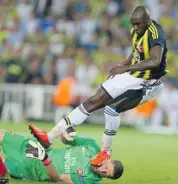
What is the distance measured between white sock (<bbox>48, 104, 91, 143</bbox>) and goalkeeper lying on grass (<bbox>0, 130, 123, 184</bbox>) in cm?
89

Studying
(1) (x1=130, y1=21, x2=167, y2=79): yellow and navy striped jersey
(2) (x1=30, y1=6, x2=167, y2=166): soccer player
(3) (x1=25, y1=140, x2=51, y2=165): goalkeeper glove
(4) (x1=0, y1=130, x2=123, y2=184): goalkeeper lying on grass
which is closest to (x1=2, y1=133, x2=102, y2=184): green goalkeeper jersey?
(4) (x1=0, y1=130, x2=123, y2=184): goalkeeper lying on grass

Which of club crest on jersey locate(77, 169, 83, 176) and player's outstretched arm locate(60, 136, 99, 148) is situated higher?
player's outstretched arm locate(60, 136, 99, 148)

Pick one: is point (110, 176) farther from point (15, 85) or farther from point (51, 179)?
point (15, 85)

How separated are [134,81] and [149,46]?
1.71 ft

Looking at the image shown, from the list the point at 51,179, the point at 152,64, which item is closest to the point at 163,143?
the point at 152,64

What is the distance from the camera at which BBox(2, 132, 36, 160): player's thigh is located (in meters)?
8.38

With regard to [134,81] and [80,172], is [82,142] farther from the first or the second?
[134,81]

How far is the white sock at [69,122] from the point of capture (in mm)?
9602

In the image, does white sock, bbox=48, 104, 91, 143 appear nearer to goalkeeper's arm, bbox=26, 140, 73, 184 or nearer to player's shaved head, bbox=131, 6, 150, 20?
goalkeeper's arm, bbox=26, 140, 73, 184

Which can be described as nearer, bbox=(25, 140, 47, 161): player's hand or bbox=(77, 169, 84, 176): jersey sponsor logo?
bbox=(25, 140, 47, 161): player's hand

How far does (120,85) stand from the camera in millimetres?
10039

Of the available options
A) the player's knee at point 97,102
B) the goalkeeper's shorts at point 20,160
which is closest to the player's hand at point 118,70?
the player's knee at point 97,102

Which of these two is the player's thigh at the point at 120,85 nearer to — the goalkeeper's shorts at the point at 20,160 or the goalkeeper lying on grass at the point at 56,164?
the goalkeeper lying on grass at the point at 56,164

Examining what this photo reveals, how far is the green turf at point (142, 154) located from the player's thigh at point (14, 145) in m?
0.31
